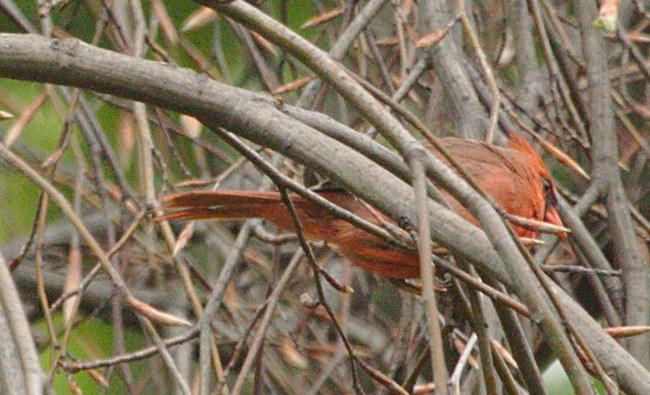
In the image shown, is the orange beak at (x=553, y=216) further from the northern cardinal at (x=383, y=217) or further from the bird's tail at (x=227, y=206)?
the bird's tail at (x=227, y=206)

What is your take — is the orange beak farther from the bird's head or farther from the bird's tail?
the bird's tail

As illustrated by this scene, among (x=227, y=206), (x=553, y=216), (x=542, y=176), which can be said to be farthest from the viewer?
(x=542, y=176)

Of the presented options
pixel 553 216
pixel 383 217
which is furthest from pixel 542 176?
pixel 383 217

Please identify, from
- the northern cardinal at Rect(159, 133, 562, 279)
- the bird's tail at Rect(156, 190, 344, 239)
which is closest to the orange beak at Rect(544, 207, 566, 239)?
the northern cardinal at Rect(159, 133, 562, 279)

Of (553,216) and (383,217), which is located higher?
(553,216)

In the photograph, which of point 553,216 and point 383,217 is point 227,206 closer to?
point 383,217

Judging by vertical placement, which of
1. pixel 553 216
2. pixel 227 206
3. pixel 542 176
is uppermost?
pixel 542 176

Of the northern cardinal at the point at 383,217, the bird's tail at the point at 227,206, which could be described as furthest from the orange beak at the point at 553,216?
the bird's tail at the point at 227,206

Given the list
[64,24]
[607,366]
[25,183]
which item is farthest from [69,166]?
[607,366]
